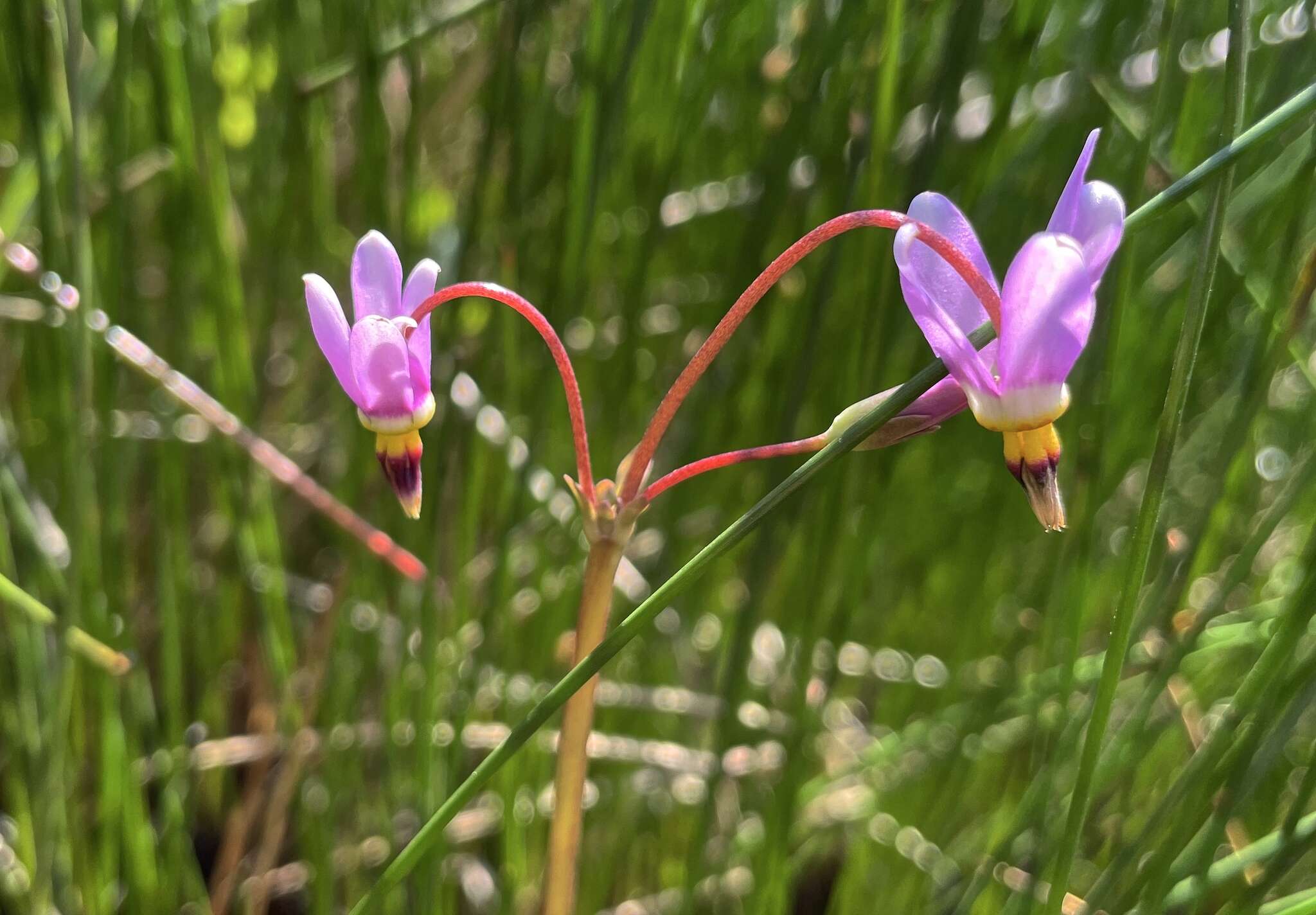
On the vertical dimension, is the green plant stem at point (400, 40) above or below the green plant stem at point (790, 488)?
above

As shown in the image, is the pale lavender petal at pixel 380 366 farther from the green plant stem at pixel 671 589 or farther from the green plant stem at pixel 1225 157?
the green plant stem at pixel 1225 157

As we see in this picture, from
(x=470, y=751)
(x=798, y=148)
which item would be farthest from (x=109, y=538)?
(x=798, y=148)

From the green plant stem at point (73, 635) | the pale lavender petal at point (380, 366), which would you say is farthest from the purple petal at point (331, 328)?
the green plant stem at point (73, 635)

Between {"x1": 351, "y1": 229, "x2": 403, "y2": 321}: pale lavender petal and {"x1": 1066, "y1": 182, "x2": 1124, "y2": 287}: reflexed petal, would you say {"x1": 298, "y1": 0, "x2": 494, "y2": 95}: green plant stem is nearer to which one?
{"x1": 351, "y1": 229, "x2": 403, "y2": 321}: pale lavender petal

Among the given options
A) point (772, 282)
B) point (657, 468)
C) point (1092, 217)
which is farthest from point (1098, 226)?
point (657, 468)

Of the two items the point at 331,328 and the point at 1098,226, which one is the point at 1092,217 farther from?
the point at 331,328

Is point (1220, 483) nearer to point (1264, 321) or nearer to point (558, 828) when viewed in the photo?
point (1264, 321)
